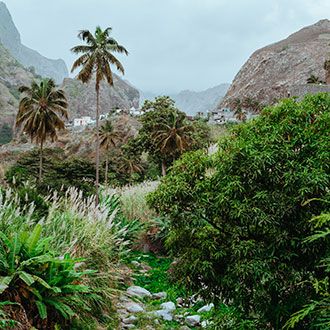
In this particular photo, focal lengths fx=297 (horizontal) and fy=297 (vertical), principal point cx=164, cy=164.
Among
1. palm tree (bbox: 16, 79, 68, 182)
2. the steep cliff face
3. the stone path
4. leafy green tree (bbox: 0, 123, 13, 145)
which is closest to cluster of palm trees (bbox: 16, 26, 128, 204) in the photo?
palm tree (bbox: 16, 79, 68, 182)

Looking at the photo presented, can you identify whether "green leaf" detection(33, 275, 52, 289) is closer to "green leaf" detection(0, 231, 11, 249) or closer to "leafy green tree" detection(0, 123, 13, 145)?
"green leaf" detection(0, 231, 11, 249)

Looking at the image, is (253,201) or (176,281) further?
(176,281)

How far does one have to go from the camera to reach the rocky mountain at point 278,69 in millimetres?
83812

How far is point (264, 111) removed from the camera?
12.0ft

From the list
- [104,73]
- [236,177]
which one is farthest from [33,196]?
[104,73]

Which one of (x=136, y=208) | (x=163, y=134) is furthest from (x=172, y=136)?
(x=136, y=208)

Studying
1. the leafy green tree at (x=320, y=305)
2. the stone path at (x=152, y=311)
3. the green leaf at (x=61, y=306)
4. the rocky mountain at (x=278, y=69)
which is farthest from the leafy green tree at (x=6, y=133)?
the leafy green tree at (x=320, y=305)

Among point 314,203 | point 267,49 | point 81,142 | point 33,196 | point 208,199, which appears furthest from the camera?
point 267,49

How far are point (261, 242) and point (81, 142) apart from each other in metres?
63.4

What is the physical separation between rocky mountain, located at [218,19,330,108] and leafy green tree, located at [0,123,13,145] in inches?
2843

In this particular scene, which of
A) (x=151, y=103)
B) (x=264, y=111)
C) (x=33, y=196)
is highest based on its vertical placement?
(x=151, y=103)

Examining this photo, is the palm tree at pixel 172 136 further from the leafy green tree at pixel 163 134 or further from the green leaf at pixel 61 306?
the green leaf at pixel 61 306

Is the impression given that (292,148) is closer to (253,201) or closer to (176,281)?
(253,201)

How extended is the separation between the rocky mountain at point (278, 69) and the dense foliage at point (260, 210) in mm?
79885
